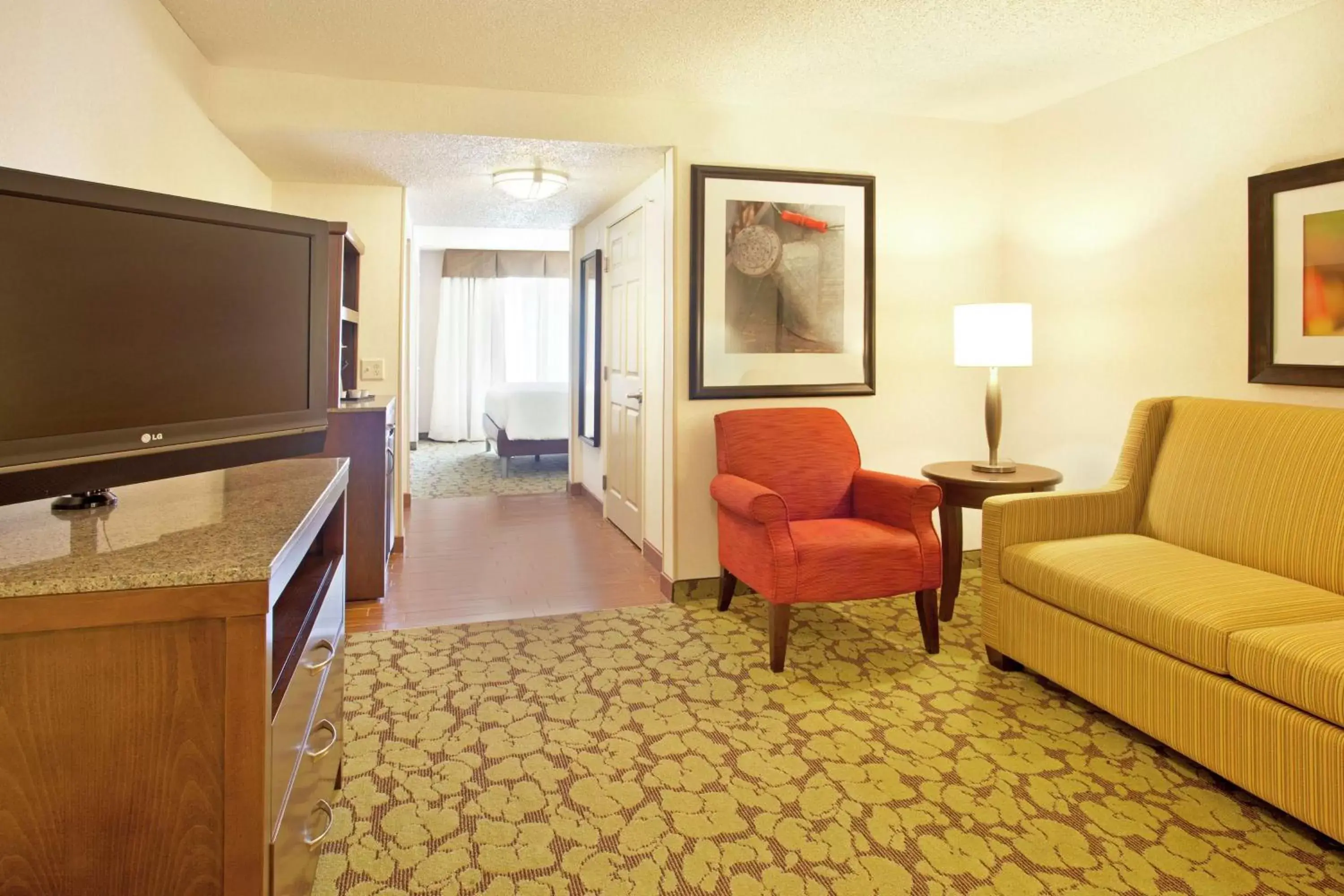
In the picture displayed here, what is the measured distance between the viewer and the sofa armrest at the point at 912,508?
10.1 feet

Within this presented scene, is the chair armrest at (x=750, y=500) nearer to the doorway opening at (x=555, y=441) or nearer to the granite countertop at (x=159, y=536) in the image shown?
the doorway opening at (x=555, y=441)

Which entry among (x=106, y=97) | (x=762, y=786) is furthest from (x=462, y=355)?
(x=762, y=786)

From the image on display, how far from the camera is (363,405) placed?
148 inches

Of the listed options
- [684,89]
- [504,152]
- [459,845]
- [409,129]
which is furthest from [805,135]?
[459,845]

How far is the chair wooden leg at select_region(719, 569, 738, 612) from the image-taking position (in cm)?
369

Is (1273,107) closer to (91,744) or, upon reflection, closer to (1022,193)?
(1022,193)

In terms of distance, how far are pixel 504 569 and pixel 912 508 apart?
2227 millimetres

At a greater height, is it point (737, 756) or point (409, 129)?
point (409, 129)

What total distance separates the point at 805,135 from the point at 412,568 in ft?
9.74

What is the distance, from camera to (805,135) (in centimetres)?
388

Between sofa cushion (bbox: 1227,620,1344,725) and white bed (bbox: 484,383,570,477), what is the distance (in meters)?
5.96

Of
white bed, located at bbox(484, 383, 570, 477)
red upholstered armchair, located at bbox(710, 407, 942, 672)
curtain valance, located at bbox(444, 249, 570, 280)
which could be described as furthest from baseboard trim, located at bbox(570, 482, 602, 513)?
curtain valance, located at bbox(444, 249, 570, 280)

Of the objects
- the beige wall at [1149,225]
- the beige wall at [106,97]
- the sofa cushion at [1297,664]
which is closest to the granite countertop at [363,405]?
the beige wall at [106,97]

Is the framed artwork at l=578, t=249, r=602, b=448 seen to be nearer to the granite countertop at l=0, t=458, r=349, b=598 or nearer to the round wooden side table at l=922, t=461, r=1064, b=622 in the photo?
the round wooden side table at l=922, t=461, r=1064, b=622
